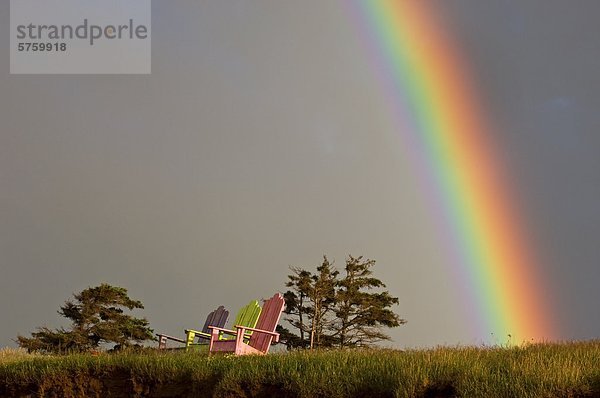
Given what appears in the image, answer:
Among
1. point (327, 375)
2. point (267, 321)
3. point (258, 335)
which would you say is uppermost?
point (267, 321)

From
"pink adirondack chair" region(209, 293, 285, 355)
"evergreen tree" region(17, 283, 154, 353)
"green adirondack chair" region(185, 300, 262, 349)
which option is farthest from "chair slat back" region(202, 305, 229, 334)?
"evergreen tree" region(17, 283, 154, 353)

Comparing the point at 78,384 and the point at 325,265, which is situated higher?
the point at 325,265

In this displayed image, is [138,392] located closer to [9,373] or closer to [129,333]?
[9,373]

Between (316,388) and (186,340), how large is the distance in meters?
5.22

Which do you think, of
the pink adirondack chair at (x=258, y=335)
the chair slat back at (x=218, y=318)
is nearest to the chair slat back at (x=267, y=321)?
the pink adirondack chair at (x=258, y=335)

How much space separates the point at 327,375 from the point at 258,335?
13.2ft

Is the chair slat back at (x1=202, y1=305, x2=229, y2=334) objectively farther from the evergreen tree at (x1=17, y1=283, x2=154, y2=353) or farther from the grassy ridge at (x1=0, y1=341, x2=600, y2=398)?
the evergreen tree at (x1=17, y1=283, x2=154, y2=353)

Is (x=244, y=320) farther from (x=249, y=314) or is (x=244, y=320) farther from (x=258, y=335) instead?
(x=258, y=335)

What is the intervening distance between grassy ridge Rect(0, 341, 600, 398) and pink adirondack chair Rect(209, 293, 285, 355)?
595 mm

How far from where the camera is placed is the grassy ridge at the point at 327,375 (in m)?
5.86

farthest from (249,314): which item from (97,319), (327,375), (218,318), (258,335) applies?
(97,319)

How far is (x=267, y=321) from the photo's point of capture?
10.9m

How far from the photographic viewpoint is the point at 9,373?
345 inches

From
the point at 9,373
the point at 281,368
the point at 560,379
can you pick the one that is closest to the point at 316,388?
the point at 281,368
